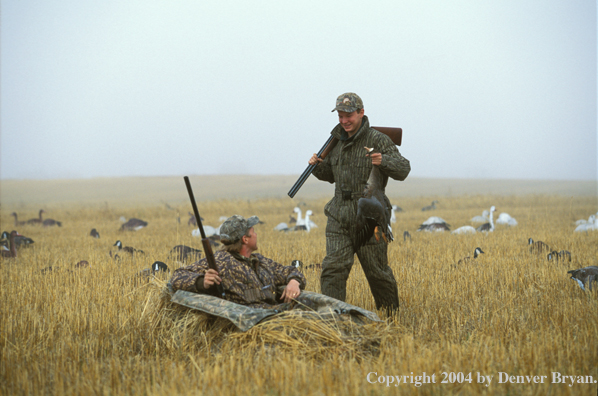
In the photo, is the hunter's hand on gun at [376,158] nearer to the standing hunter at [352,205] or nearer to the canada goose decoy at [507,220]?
the standing hunter at [352,205]

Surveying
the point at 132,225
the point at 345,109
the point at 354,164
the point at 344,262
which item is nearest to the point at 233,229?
the point at 344,262

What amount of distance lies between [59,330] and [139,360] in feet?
3.76

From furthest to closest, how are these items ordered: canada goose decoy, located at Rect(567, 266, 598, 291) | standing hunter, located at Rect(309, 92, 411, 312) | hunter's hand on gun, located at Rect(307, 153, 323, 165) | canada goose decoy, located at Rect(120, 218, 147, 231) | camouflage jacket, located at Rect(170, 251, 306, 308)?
1. canada goose decoy, located at Rect(120, 218, 147, 231)
2. canada goose decoy, located at Rect(567, 266, 598, 291)
3. hunter's hand on gun, located at Rect(307, 153, 323, 165)
4. standing hunter, located at Rect(309, 92, 411, 312)
5. camouflage jacket, located at Rect(170, 251, 306, 308)

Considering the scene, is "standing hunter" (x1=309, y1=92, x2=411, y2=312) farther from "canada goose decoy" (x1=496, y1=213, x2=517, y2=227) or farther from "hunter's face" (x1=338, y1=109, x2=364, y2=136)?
"canada goose decoy" (x1=496, y1=213, x2=517, y2=227)

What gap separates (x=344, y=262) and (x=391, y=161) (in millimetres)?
1046

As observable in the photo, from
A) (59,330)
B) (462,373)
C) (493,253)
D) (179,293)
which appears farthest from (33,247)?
(462,373)

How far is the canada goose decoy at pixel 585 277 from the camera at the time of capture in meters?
5.71

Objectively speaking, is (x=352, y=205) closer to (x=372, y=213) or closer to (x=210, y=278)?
(x=372, y=213)

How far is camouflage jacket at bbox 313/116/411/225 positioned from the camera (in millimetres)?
4773

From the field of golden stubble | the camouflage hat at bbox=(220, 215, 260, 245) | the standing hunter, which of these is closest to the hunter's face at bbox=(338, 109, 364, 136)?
the standing hunter

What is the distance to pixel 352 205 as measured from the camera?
15.7 ft

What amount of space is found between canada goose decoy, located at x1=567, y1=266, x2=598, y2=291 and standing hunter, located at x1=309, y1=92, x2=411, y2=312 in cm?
243

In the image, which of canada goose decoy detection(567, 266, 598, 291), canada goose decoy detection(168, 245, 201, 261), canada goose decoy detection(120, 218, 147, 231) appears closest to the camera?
canada goose decoy detection(567, 266, 598, 291)

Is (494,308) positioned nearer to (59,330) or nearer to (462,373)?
(462,373)
